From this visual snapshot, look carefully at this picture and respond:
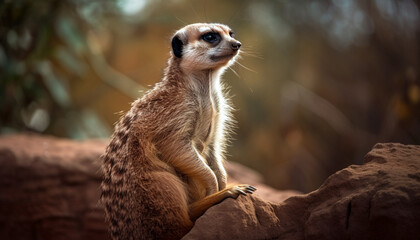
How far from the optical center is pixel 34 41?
21.6 feet

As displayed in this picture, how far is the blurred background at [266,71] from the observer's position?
626 centimetres

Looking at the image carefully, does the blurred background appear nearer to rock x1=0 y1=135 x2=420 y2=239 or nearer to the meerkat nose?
the meerkat nose

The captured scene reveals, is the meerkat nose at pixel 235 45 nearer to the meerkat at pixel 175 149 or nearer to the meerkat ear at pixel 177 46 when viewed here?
the meerkat at pixel 175 149

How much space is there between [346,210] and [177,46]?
1.52 metres

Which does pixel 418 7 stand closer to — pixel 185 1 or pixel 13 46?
pixel 185 1

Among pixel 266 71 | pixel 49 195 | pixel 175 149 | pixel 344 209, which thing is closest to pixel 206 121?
pixel 175 149

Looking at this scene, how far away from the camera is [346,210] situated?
2086mm

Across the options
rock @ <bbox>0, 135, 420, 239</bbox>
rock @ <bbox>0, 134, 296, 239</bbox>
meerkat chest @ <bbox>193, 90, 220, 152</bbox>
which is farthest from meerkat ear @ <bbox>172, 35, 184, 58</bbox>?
rock @ <bbox>0, 134, 296, 239</bbox>

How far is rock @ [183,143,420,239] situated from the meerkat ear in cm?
108

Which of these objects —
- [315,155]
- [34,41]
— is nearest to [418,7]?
[315,155]

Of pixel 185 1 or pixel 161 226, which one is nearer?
pixel 161 226

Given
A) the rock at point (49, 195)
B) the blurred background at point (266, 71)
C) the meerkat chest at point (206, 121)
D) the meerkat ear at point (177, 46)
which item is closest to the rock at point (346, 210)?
the meerkat chest at point (206, 121)

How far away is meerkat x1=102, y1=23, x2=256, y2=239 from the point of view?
8.10ft

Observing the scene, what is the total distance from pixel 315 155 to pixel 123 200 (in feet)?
19.2
